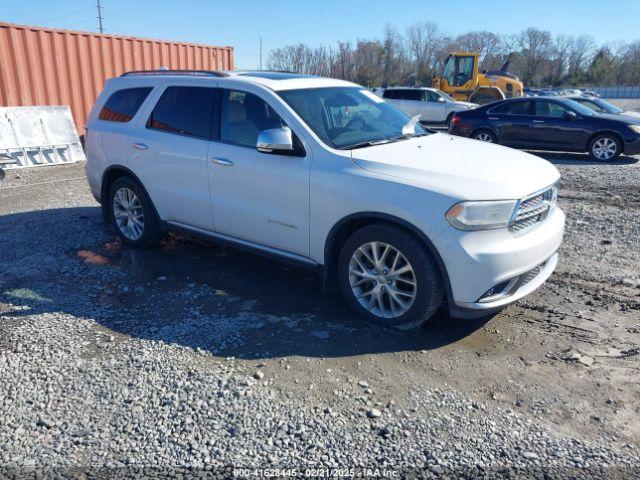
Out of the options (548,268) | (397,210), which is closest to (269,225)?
(397,210)

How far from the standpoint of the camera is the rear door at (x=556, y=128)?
12453 mm

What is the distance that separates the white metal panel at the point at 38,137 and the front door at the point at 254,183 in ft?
26.0

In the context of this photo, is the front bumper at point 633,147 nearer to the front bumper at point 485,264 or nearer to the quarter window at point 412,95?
the front bumper at point 485,264

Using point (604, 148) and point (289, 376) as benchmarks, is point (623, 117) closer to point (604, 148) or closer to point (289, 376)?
point (604, 148)

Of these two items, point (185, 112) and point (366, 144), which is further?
point (185, 112)

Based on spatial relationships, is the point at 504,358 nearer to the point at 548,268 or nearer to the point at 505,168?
the point at 548,268

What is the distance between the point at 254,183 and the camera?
465 cm

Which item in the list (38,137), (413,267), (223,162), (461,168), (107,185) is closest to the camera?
(413,267)

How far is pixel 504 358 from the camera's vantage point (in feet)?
12.5

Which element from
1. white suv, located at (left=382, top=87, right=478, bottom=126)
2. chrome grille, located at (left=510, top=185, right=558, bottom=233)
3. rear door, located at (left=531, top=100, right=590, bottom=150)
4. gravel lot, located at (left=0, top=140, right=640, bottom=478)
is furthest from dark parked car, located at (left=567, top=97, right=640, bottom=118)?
chrome grille, located at (left=510, top=185, right=558, bottom=233)

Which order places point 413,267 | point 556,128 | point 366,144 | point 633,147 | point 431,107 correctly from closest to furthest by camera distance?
point 413,267, point 366,144, point 633,147, point 556,128, point 431,107

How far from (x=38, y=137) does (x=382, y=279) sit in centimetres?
1050

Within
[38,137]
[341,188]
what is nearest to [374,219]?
[341,188]

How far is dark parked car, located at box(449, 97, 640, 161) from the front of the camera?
12086mm
